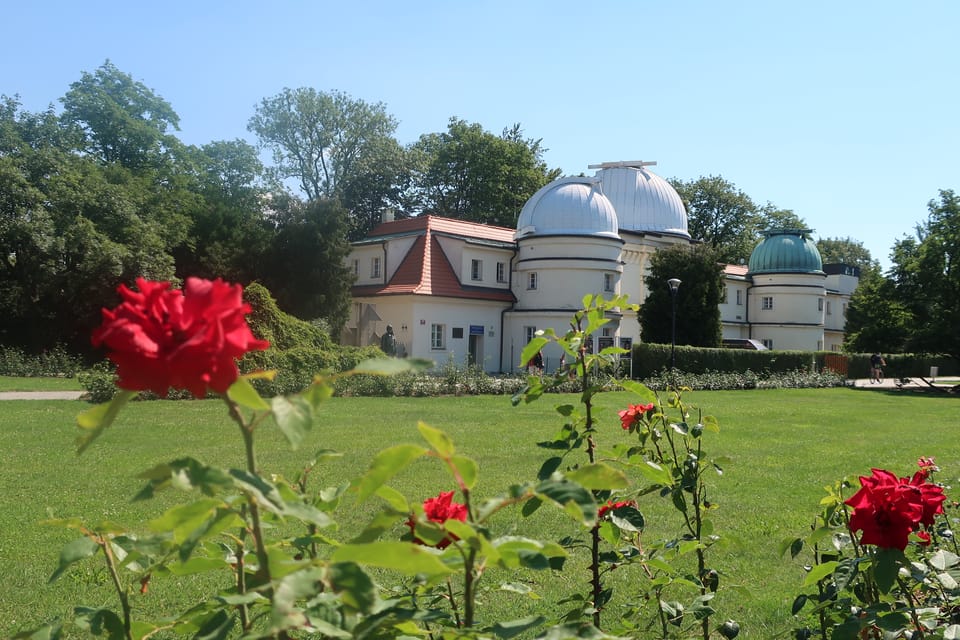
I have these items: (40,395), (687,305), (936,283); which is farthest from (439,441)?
(936,283)

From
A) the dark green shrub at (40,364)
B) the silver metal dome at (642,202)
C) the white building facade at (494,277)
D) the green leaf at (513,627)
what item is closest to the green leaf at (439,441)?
the green leaf at (513,627)

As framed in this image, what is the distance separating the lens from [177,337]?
1030mm

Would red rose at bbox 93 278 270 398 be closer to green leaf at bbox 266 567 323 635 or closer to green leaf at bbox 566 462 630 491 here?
green leaf at bbox 266 567 323 635

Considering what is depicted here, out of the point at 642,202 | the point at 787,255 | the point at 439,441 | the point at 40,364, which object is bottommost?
the point at 40,364

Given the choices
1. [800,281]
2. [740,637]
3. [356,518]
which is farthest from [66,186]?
[800,281]

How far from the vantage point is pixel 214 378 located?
1.03 meters

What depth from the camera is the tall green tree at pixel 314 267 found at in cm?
3431

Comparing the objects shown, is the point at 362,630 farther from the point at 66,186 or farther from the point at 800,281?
the point at 800,281

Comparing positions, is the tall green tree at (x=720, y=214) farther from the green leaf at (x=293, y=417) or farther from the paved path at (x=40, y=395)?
the green leaf at (x=293, y=417)

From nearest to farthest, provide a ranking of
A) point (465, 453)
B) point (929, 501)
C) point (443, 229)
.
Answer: point (929, 501)
point (465, 453)
point (443, 229)

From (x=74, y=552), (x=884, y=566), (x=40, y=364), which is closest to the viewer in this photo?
(x=74, y=552)

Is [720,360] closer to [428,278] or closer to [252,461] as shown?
[428,278]

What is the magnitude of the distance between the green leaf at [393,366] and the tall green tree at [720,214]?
63900mm

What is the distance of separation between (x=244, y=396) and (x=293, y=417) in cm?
8
